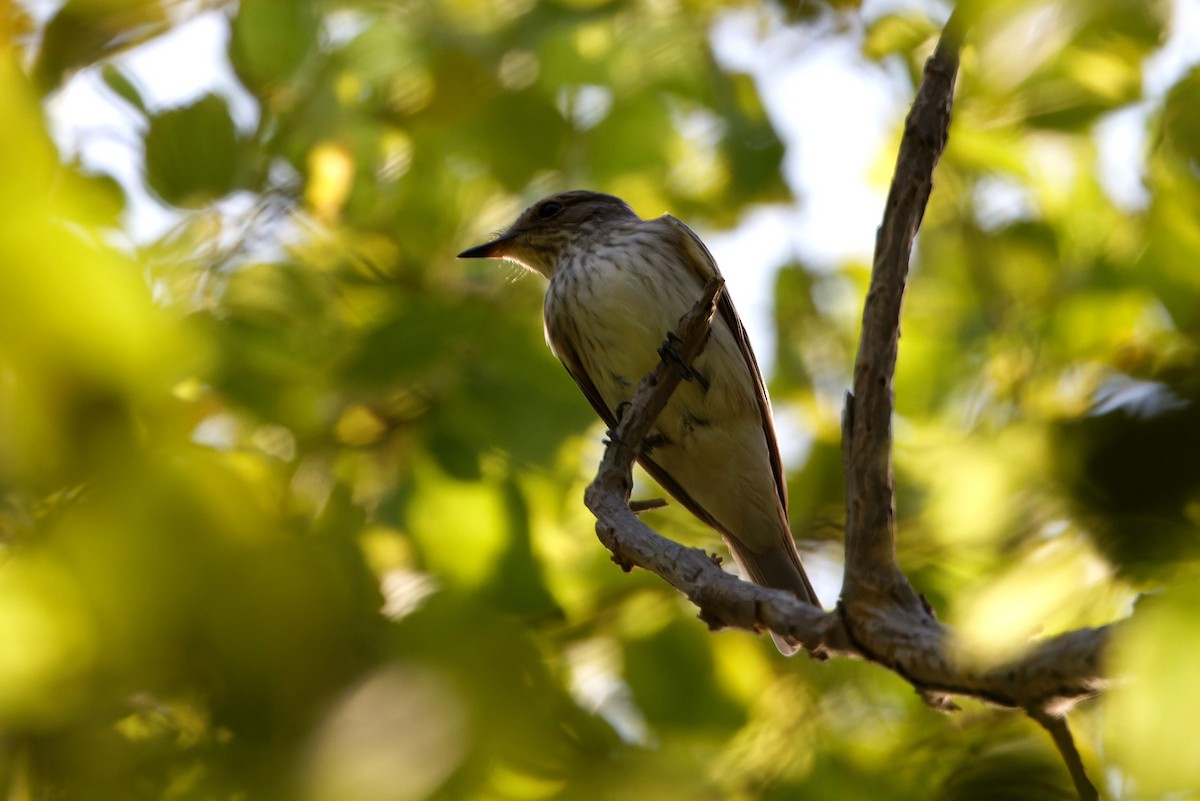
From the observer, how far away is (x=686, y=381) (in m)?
4.70

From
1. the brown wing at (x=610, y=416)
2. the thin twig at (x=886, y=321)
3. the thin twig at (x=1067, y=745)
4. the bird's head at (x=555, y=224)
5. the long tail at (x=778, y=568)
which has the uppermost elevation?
the thin twig at (x=886, y=321)

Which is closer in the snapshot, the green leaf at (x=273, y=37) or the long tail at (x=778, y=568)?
the green leaf at (x=273, y=37)

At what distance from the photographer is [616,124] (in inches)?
156

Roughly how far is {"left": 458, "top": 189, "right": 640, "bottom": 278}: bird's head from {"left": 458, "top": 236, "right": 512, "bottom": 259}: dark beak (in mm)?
59

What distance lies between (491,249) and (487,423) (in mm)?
1926

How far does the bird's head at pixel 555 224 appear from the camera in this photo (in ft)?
16.9

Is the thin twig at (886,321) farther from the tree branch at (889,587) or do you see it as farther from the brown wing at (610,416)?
the brown wing at (610,416)

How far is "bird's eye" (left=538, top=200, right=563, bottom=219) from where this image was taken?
520cm

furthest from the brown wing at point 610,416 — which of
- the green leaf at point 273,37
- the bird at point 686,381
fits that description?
the green leaf at point 273,37

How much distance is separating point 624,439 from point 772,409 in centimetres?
160

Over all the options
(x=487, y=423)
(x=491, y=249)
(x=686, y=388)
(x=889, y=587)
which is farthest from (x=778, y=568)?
(x=889, y=587)

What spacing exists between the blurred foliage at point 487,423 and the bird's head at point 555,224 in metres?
0.23

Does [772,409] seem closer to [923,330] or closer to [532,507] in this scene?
[923,330]

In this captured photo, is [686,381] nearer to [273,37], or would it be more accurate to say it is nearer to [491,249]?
[491,249]
